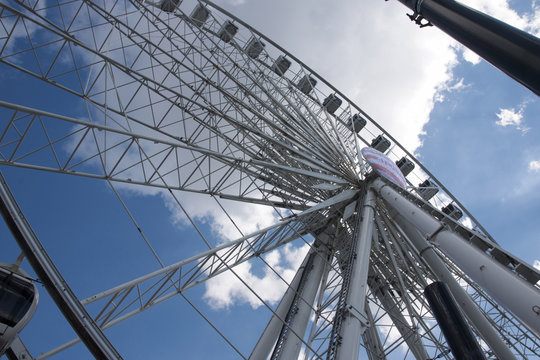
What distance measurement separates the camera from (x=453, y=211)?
22.2 meters

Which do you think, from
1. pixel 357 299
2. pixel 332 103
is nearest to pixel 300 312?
pixel 357 299

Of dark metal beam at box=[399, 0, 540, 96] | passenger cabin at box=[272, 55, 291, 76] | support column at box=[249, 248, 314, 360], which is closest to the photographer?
dark metal beam at box=[399, 0, 540, 96]

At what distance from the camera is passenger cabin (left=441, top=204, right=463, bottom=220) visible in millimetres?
22234

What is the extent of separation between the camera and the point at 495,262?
6043 millimetres

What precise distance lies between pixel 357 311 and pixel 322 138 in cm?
943

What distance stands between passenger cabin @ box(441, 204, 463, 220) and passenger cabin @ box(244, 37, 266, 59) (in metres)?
14.1

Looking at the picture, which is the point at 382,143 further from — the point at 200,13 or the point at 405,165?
the point at 200,13

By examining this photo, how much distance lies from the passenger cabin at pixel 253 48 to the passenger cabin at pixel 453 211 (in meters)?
14.1

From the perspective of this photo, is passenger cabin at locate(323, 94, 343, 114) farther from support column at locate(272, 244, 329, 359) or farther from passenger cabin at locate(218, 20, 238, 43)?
support column at locate(272, 244, 329, 359)

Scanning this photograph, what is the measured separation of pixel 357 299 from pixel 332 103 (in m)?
16.0

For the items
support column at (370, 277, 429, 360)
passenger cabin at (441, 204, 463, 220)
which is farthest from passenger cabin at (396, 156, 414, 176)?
support column at (370, 277, 429, 360)

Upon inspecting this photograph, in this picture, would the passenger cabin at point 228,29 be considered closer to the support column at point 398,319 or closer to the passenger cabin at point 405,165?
the passenger cabin at point 405,165

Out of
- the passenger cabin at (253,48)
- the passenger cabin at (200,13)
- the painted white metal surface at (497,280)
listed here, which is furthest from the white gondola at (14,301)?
the passenger cabin at (253,48)

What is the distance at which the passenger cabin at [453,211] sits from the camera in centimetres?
Result: 2223
